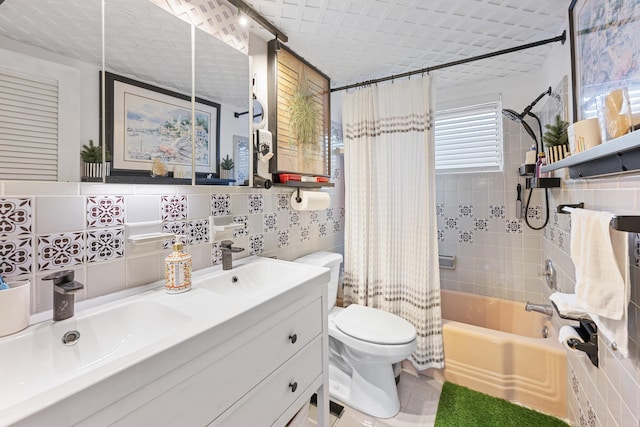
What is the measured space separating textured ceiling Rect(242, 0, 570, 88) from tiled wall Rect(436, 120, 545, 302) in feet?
2.48

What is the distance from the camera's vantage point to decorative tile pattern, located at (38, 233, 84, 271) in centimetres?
86

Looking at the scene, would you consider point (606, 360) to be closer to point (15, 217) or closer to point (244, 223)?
point (244, 223)

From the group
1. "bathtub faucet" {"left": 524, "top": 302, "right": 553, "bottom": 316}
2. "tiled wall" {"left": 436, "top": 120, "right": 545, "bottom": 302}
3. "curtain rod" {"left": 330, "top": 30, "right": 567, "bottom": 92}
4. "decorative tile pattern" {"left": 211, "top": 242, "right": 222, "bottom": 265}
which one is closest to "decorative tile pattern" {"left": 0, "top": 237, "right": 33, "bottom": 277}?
"decorative tile pattern" {"left": 211, "top": 242, "right": 222, "bottom": 265}

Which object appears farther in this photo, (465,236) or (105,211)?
(465,236)

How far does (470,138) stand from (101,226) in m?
2.63

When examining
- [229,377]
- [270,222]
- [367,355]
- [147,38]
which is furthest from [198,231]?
[367,355]

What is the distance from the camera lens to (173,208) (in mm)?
1201

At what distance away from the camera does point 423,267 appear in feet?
6.22

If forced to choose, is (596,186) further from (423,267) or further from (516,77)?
(516,77)

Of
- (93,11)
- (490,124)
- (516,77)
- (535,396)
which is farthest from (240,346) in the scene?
(516,77)

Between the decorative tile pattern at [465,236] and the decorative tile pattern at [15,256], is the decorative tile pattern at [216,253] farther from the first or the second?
the decorative tile pattern at [465,236]

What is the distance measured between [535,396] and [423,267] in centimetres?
98

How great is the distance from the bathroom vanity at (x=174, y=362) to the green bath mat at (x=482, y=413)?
0.97 m

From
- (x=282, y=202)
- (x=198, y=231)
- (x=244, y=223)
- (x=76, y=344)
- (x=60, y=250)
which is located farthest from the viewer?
(x=282, y=202)
